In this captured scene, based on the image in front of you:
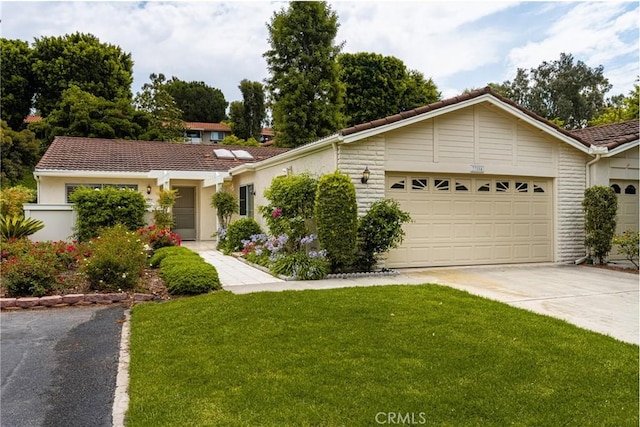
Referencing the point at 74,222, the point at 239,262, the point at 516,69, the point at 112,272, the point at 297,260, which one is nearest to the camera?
the point at 112,272

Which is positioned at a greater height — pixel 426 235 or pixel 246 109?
pixel 246 109

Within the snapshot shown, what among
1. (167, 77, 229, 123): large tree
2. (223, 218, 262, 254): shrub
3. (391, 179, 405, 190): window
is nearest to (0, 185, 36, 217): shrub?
(223, 218, 262, 254): shrub

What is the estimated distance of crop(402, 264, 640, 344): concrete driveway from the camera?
5846mm

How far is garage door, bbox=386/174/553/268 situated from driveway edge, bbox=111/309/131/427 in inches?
248

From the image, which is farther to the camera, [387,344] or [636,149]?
[636,149]

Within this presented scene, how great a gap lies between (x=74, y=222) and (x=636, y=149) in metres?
15.3

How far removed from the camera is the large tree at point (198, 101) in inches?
1918

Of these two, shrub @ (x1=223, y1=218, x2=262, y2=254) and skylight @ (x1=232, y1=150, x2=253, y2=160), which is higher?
skylight @ (x1=232, y1=150, x2=253, y2=160)

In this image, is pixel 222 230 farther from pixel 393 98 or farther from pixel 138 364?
pixel 393 98

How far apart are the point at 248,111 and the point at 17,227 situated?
37134mm

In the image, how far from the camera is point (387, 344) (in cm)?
455

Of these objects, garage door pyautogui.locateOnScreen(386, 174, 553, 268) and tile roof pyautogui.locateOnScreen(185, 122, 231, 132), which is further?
tile roof pyautogui.locateOnScreen(185, 122, 231, 132)

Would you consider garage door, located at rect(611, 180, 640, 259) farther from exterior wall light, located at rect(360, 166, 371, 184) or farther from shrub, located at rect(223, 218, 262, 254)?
shrub, located at rect(223, 218, 262, 254)

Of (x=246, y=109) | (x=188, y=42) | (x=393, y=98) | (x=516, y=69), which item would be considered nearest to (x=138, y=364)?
(x=188, y=42)
